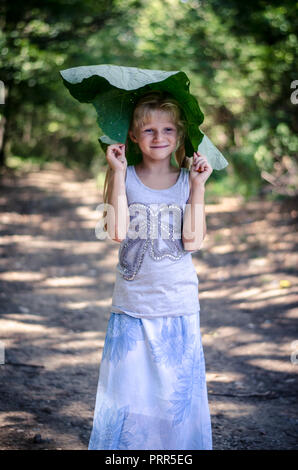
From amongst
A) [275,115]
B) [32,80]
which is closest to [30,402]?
[275,115]

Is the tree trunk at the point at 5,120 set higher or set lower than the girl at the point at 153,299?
higher

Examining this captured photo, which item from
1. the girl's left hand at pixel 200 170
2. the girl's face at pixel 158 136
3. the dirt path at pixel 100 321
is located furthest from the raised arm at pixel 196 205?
the dirt path at pixel 100 321

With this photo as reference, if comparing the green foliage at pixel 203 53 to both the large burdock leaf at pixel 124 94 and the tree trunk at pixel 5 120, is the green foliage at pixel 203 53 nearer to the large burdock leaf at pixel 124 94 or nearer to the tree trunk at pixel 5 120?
the tree trunk at pixel 5 120

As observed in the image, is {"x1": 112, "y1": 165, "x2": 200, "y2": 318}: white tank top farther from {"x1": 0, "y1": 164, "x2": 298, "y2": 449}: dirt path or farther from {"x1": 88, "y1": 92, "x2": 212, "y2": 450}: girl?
{"x1": 0, "y1": 164, "x2": 298, "y2": 449}: dirt path

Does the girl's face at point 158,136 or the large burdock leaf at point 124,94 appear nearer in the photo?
the large burdock leaf at point 124,94

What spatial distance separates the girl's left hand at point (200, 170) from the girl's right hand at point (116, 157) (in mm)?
300

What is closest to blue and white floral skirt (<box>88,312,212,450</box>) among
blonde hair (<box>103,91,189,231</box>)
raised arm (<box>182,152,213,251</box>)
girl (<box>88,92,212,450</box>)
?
girl (<box>88,92,212,450</box>)

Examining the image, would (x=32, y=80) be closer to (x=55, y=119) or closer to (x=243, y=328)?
(x=55, y=119)

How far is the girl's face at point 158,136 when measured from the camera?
2100mm

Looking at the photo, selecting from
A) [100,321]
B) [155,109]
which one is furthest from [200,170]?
[100,321]

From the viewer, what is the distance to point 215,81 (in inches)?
335

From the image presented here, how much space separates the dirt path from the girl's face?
5.59ft

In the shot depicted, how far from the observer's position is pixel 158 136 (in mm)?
2100
